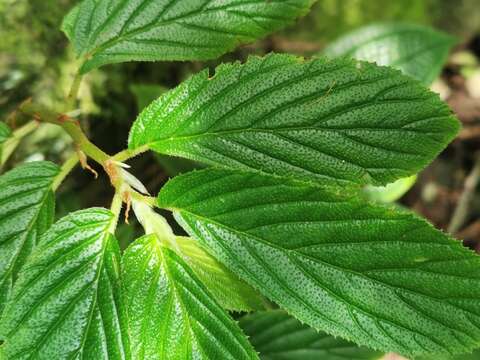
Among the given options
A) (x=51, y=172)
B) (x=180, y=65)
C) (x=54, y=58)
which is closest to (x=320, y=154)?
(x=51, y=172)

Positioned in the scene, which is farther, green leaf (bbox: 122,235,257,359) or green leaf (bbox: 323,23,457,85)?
green leaf (bbox: 323,23,457,85)

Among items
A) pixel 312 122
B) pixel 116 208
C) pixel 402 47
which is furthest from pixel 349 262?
pixel 402 47

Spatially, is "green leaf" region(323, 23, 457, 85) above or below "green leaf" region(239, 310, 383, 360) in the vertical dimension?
above

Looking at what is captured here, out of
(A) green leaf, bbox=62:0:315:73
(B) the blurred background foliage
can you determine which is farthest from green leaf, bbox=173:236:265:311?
(B) the blurred background foliage

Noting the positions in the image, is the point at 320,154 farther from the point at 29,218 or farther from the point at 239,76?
the point at 29,218

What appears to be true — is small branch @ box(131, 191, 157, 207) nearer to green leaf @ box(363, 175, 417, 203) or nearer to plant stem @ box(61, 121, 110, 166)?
plant stem @ box(61, 121, 110, 166)

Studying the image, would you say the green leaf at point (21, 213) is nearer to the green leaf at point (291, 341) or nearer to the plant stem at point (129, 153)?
the plant stem at point (129, 153)

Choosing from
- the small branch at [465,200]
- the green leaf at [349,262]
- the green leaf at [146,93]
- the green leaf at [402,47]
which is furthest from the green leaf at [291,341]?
the small branch at [465,200]
